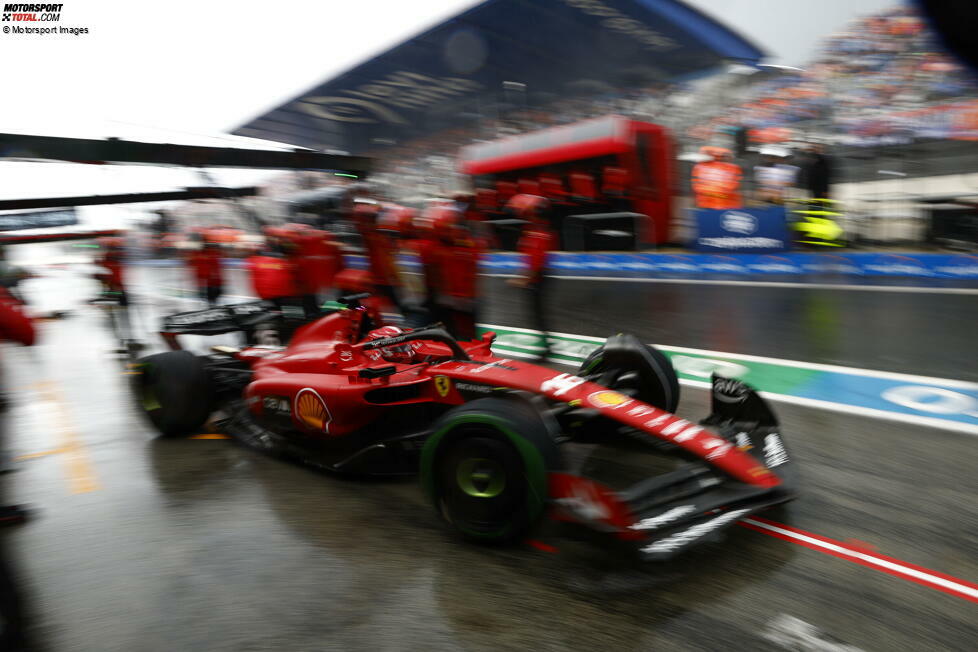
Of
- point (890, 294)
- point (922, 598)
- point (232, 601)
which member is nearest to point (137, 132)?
point (232, 601)

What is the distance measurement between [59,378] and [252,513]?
6013 millimetres

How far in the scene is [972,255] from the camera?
8.95m

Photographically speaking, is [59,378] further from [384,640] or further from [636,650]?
[636,650]

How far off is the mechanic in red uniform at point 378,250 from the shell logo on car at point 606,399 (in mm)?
4911

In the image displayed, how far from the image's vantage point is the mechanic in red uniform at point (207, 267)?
1002 cm

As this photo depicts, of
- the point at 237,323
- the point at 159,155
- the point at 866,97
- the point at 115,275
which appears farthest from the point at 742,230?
the point at 115,275

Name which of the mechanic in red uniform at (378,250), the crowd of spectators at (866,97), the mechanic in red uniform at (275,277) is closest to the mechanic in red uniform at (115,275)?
the mechanic in red uniform at (275,277)

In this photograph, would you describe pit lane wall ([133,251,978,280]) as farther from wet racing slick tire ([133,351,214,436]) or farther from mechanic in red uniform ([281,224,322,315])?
wet racing slick tire ([133,351,214,436])

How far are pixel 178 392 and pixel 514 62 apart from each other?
73.8ft

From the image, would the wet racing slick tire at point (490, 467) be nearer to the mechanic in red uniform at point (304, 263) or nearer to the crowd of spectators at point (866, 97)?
the mechanic in red uniform at point (304, 263)

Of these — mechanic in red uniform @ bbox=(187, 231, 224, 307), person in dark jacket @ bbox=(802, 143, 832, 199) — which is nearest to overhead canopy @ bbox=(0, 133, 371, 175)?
mechanic in red uniform @ bbox=(187, 231, 224, 307)

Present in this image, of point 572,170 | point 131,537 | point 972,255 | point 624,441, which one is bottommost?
point 131,537

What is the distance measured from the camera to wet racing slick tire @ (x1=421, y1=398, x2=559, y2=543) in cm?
299

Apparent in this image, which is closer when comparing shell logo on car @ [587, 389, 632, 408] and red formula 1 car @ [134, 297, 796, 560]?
red formula 1 car @ [134, 297, 796, 560]
